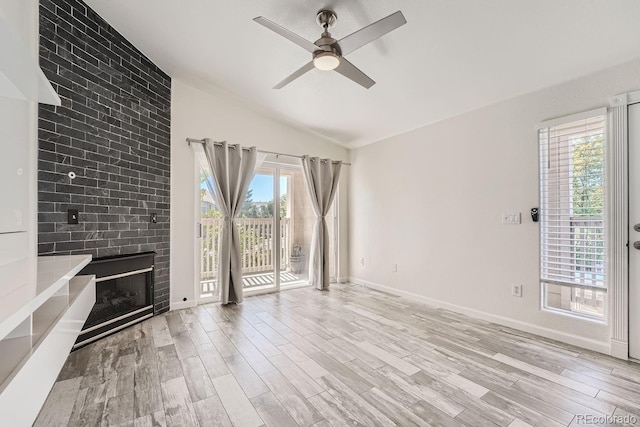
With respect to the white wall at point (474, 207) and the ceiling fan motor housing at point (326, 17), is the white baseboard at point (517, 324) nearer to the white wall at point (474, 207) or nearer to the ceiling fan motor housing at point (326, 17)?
the white wall at point (474, 207)

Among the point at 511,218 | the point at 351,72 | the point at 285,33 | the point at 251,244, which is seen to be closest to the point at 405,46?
the point at 351,72

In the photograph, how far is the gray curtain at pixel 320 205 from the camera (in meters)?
4.47

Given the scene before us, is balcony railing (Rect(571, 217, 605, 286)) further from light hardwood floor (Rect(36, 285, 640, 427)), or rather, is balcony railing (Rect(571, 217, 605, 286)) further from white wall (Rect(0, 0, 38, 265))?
white wall (Rect(0, 0, 38, 265))

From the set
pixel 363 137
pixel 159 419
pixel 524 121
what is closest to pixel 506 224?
pixel 524 121

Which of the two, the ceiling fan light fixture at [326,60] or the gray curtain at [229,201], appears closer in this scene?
the ceiling fan light fixture at [326,60]

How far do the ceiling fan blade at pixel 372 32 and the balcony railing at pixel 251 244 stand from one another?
2.74m

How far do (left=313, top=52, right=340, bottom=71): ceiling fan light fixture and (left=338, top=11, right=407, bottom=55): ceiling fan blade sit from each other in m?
0.09

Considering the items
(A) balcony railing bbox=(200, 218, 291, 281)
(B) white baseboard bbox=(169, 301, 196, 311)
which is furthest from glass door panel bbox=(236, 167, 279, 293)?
(B) white baseboard bbox=(169, 301, 196, 311)

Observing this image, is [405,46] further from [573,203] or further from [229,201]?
[229,201]

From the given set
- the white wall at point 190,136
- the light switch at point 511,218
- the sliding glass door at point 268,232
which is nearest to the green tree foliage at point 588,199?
the light switch at point 511,218

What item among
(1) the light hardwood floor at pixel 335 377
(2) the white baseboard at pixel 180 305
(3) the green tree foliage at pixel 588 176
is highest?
(3) the green tree foliage at pixel 588 176

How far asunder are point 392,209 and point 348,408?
116 inches

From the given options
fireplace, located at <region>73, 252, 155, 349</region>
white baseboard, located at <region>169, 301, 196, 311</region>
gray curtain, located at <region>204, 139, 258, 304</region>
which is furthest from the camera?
gray curtain, located at <region>204, 139, 258, 304</region>

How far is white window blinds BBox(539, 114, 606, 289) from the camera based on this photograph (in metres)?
2.39
